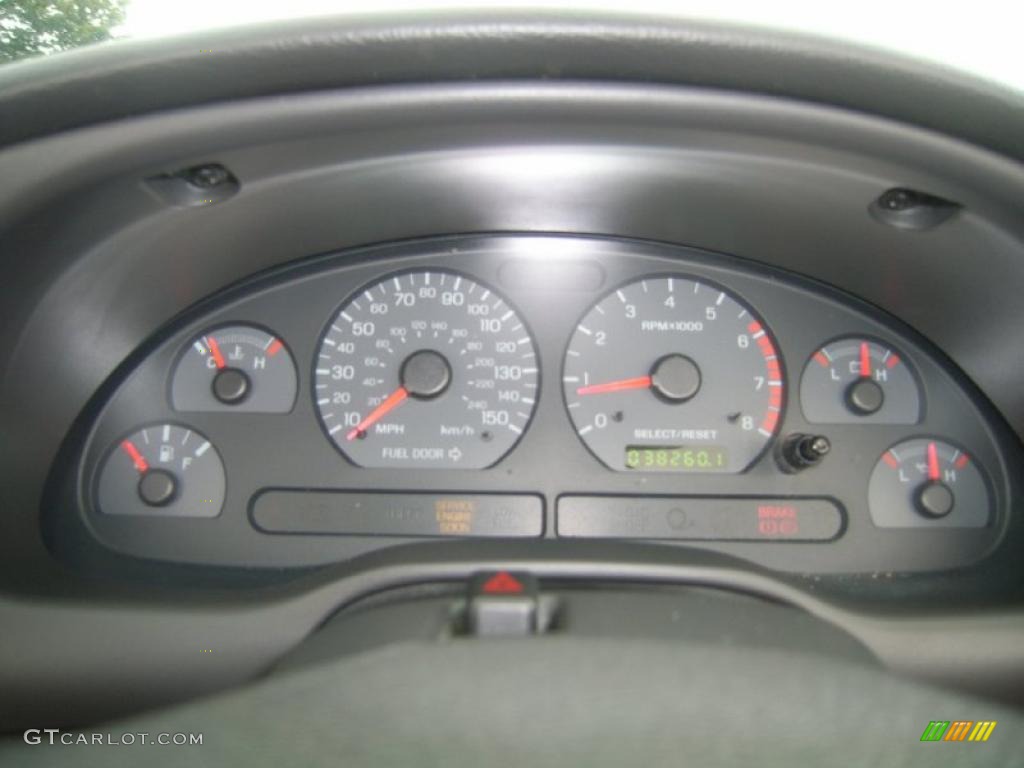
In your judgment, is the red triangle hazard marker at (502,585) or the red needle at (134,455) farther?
the red needle at (134,455)

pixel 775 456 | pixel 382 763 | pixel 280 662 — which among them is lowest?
pixel 382 763

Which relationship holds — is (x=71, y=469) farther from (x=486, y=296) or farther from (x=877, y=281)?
(x=877, y=281)

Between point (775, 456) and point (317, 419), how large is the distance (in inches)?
46.7

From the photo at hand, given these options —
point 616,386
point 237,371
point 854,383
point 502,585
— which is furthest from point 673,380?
point 237,371

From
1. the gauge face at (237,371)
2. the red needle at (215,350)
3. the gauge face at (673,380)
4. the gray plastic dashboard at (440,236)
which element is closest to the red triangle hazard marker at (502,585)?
the gray plastic dashboard at (440,236)

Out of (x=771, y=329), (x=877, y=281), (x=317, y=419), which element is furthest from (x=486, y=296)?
(x=877, y=281)

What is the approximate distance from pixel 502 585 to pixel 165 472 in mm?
1145

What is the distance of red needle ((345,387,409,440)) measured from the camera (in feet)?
7.36

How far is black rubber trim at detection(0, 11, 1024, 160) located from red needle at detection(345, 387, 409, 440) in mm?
921

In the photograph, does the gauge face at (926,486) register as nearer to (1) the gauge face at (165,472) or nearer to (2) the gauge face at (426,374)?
(2) the gauge face at (426,374)

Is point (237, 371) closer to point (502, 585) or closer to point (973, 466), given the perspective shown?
point (502, 585)

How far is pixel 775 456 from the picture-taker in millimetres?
2246

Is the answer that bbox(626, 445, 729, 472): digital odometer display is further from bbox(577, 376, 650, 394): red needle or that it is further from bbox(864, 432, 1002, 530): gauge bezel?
bbox(864, 432, 1002, 530): gauge bezel

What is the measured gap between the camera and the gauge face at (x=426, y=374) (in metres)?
2.24
